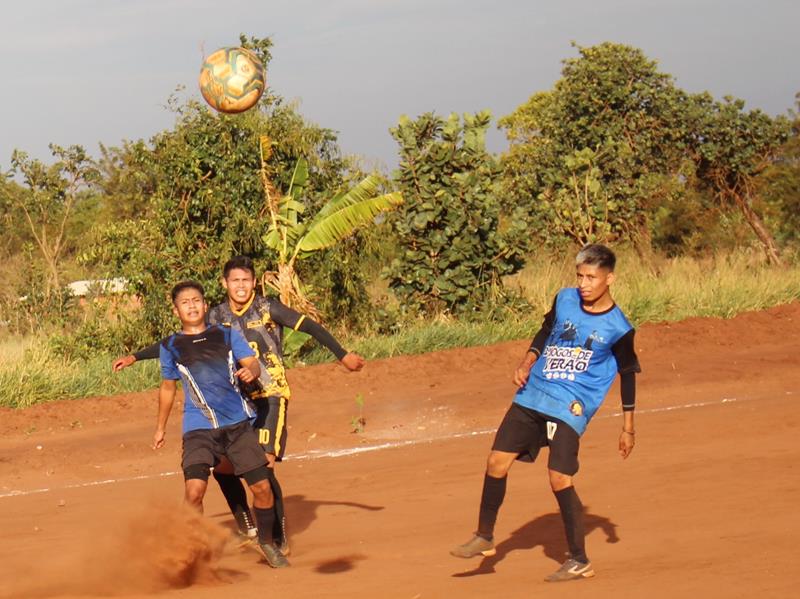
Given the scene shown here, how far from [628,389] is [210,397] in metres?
2.31

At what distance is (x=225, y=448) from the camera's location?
23.0ft

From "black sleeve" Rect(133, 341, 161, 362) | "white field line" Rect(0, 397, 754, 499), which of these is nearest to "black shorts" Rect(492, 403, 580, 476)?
"black sleeve" Rect(133, 341, 161, 362)

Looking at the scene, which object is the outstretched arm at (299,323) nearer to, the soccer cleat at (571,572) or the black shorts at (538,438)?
the black shorts at (538,438)

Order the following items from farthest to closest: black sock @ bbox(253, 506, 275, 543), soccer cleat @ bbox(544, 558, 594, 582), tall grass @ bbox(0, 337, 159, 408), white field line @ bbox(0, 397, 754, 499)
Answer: tall grass @ bbox(0, 337, 159, 408)
white field line @ bbox(0, 397, 754, 499)
black sock @ bbox(253, 506, 275, 543)
soccer cleat @ bbox(544, 558, 594, 582)

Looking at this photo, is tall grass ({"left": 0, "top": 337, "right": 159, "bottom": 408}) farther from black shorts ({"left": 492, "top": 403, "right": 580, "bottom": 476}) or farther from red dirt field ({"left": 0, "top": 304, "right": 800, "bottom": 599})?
black shorts ({"left": 492, "top": 403, "right": 580, "bottom": 476})

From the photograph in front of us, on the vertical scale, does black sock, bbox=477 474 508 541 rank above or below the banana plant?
below

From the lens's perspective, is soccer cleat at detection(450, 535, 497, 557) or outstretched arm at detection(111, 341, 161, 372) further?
outstretched arm at detection(111, 341, 161, 372)

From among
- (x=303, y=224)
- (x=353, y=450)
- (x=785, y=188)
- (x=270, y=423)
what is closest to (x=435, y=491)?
(x=270, y=423)

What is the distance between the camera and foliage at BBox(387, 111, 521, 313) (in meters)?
17.8

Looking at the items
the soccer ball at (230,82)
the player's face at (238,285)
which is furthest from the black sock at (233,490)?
the soccer ball at (230,82)

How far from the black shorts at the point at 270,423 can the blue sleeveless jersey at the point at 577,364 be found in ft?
5.68

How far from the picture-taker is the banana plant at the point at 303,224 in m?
16.8

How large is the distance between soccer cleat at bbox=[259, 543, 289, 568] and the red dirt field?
95mm

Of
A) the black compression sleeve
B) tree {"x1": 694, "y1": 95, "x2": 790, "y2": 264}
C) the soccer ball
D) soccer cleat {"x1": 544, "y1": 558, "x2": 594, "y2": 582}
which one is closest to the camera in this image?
soccer cleat {"x1": 544, "y1": 558, "x2": 594, "y2": 582}
